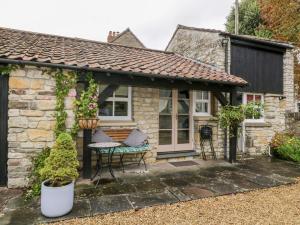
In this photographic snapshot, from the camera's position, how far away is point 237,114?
6453mm

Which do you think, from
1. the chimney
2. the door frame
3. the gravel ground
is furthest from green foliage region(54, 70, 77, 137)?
the chimney

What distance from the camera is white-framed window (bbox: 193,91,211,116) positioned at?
26.1ft

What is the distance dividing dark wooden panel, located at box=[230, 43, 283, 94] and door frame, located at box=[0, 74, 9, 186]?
6.96m

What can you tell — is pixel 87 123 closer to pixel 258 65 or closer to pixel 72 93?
pixel 72 93

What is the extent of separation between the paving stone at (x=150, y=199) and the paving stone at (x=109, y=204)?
0.45 ft

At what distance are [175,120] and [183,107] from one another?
0.58 m

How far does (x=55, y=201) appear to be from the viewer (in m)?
3.43

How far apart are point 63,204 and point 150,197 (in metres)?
1.56

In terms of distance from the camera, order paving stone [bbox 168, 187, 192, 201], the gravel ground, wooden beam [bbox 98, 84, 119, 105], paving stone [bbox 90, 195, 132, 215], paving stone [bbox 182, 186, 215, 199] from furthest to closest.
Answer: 1. wooden beam [bbox 98, 84, 119, 105]
2. paving stone [bbox 182, 186, 215, 199]
3. paving stone [bbox 168, 187, 192, 201]
4. paving stone [bbox 90, 195, 132, 215]
5. the gravel ground

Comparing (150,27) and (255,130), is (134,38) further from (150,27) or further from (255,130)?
(150,27)

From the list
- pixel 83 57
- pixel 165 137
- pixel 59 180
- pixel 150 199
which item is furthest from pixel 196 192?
pixel 83 57

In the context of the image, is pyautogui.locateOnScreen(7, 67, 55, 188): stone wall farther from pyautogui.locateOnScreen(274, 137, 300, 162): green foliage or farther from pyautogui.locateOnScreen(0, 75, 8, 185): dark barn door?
pyautogui.locateOnScreen(274, 137, 300, 162): green foliage

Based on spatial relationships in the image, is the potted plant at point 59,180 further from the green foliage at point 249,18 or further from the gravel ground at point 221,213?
the green foliage at point 249,18

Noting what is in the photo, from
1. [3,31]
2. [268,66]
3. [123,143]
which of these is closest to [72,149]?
[123,143]
